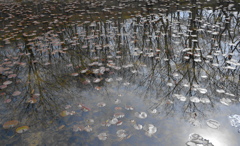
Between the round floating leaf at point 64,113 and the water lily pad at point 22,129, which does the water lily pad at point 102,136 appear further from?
the water lily pad at point 22,129

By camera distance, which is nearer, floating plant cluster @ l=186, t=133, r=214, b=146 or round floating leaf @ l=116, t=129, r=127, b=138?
floating plant cluster @ l=186, t=133, r=214, b=146

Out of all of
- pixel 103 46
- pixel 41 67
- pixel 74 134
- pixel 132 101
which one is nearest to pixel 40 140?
pixel 74 134

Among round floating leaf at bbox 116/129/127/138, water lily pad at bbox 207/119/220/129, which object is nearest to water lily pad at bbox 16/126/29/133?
round floating leaf at bbox 116/129/127/138

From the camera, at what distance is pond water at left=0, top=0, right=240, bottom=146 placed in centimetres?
217

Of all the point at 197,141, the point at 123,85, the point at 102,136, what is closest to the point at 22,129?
the point at 102,136

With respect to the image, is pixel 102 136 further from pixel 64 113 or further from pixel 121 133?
pixel 64 113

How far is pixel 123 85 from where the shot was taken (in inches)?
122

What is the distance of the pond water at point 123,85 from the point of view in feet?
7.13

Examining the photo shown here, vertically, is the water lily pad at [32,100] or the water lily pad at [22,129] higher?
the water lily pad at [32,100]

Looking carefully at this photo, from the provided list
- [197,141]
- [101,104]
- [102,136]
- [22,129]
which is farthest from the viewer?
[101,104]

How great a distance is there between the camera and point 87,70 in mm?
3559

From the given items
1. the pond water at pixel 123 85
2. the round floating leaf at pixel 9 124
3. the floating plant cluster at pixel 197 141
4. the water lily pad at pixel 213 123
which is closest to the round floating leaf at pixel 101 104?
the pond water at pixel 123 85

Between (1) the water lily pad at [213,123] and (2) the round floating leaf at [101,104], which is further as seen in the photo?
(2) the round floating leaf at [101,104]

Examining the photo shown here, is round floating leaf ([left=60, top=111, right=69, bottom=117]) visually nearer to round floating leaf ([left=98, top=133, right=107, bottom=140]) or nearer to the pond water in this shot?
the pond water
